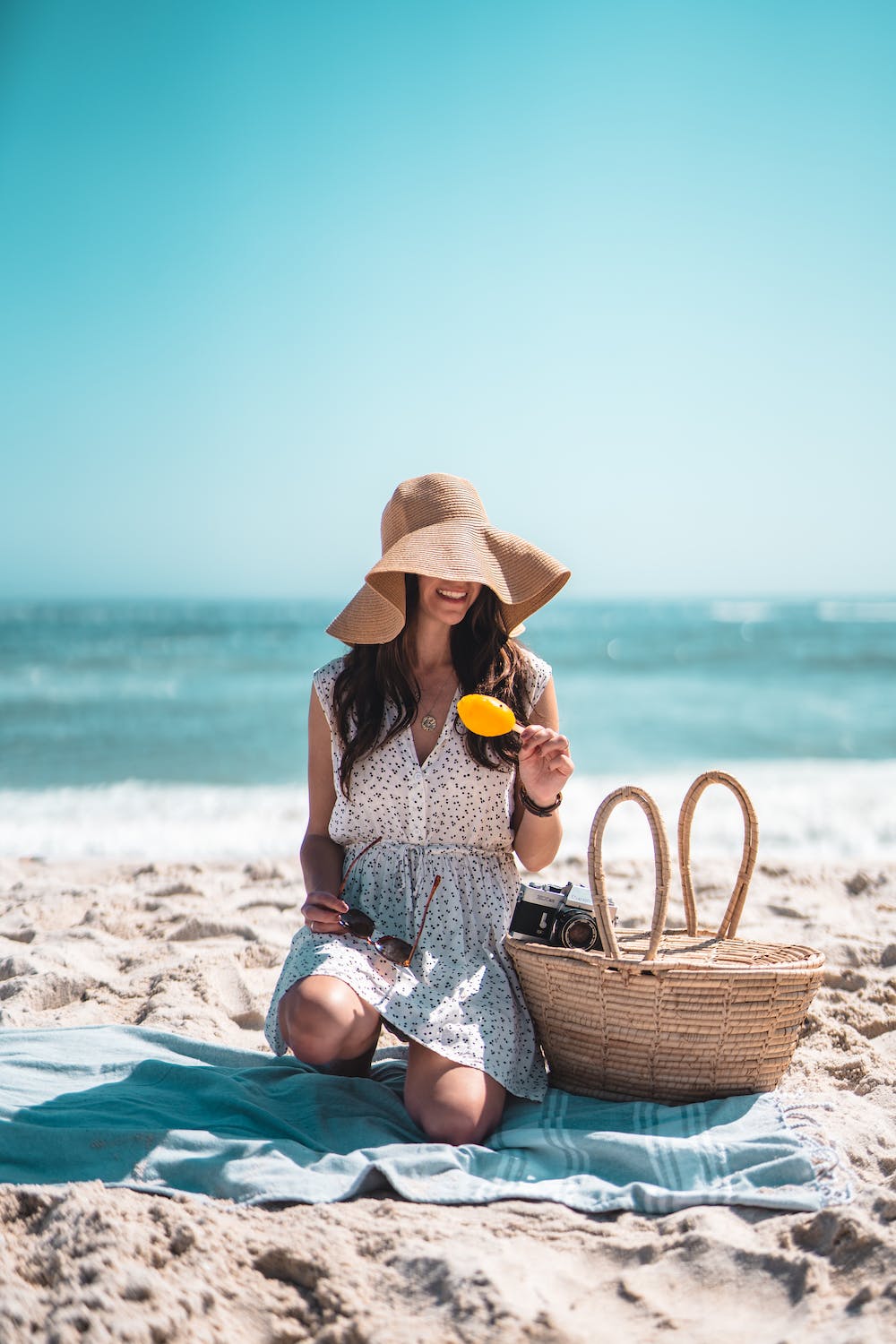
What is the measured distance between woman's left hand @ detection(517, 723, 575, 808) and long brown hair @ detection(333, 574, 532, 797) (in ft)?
0.68

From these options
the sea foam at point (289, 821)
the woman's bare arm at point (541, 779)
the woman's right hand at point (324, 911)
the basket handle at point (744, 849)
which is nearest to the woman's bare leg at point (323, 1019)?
the woman's right hand at point (324, 911)

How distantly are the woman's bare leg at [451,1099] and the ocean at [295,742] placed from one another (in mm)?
3517

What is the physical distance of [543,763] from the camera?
9.08ft

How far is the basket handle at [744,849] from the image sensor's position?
9.31 feet

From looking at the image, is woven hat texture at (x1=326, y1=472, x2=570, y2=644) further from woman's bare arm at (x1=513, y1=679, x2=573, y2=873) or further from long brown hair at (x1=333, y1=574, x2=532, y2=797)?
woman's bare arm at (x1=513, y1=679, x2=573, y2=873)

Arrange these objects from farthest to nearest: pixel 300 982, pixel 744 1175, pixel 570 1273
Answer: pixel 300 982, pixel 744 1175, pixel 570 1273

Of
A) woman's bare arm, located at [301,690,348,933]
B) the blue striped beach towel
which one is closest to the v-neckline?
woman's bare arm, located at [301,690,348,933]

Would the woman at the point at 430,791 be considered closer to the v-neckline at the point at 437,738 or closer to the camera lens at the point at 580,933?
the v-neckline at the point at 437,738

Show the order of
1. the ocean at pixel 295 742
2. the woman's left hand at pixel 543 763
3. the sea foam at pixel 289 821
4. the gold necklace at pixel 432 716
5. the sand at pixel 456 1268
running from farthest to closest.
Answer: the ocean at pixel 295 742, the sea foam at pixel 289 821, the gold necklace at pixel 432 716, the woman's left hand at pixel 543 763, the sand at pixel 456 1268

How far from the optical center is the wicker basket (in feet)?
8.34

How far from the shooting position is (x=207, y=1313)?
6.00 ft

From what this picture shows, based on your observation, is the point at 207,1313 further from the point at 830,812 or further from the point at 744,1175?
the point at 830,812

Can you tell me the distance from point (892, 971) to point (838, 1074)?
0.91 meters

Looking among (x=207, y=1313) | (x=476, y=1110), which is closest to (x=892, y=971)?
(x=476, y=1110)
